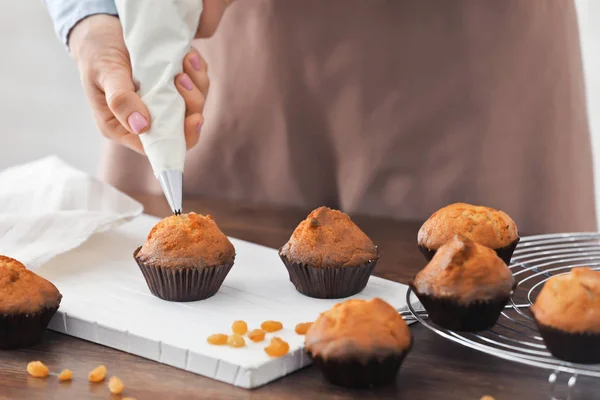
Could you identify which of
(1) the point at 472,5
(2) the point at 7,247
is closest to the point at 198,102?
(2) the point at 7,247

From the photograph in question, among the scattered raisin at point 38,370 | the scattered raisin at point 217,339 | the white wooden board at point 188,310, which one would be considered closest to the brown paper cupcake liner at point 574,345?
the white wooden board at point 188,310

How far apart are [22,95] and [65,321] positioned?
281 cm

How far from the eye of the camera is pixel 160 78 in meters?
1.58

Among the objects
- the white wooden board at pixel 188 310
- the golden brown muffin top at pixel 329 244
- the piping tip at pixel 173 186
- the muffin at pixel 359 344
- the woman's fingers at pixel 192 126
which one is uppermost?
the woman's fingers at pixel 192 126

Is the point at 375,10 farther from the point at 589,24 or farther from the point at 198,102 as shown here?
the point at 589,24

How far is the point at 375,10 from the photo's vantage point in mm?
2145

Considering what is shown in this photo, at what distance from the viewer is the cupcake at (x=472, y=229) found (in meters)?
1.50

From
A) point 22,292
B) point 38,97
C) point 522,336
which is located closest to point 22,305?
point 22,292

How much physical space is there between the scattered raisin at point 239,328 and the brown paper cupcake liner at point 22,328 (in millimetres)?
279

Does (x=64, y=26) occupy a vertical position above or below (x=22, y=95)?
above

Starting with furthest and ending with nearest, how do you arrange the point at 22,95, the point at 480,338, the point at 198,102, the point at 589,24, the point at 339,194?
A: the point at 22,95 < the point at 589,24 < the point at 339,194 < the point at 198,102 < the point at 480,338

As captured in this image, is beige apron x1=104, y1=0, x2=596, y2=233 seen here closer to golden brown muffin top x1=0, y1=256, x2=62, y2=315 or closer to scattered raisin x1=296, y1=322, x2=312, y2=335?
scattered raisin x1=296, y1=322, x2=312, y2=335

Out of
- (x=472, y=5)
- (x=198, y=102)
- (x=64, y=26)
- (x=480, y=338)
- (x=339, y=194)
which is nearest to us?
(x=480, y=338)

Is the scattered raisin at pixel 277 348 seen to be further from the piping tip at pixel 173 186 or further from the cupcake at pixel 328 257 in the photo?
the piping tip at pixel 173 186
